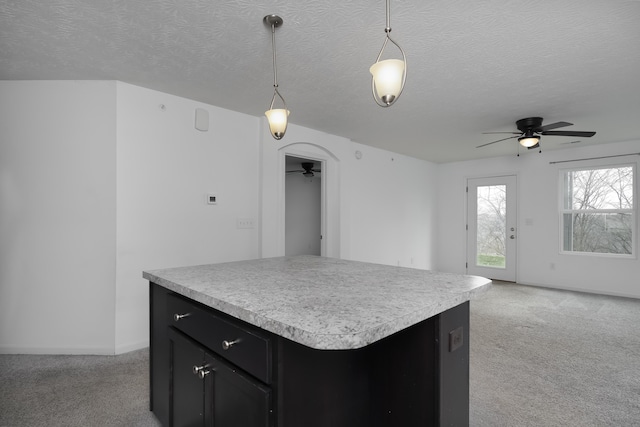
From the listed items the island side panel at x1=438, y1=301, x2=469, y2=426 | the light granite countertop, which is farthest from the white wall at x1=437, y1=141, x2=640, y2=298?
the island side panel at x1=438, y1=301, x2=469, y2=426

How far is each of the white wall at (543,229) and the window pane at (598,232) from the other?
0.15 m

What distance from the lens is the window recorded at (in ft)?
15.7

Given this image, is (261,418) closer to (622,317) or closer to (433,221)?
(622,317)

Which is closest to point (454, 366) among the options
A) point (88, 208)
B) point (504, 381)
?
point (504, 381)

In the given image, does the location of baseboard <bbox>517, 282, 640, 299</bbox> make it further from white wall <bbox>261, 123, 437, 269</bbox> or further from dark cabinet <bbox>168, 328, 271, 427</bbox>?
dark cabinet <bbox>168, 328, 271, 427</bbox>

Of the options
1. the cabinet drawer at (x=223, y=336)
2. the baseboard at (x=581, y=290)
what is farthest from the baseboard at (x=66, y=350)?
the baseboard at (x=581, y=290)

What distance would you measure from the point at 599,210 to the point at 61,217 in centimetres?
695

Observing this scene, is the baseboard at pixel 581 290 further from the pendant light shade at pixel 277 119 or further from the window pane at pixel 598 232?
the pendant light shade at pixel 277 119

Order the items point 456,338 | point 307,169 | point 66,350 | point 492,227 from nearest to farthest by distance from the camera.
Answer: point 456,338
point 66,350
point 492,227
point 307,169

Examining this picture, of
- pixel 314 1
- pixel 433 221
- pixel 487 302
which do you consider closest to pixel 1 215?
pixel 314 1

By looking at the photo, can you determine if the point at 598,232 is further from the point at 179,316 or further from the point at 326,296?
the point at 179,316

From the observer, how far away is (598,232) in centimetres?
504

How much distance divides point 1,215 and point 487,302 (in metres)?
5.42

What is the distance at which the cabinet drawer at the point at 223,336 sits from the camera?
103 cm
